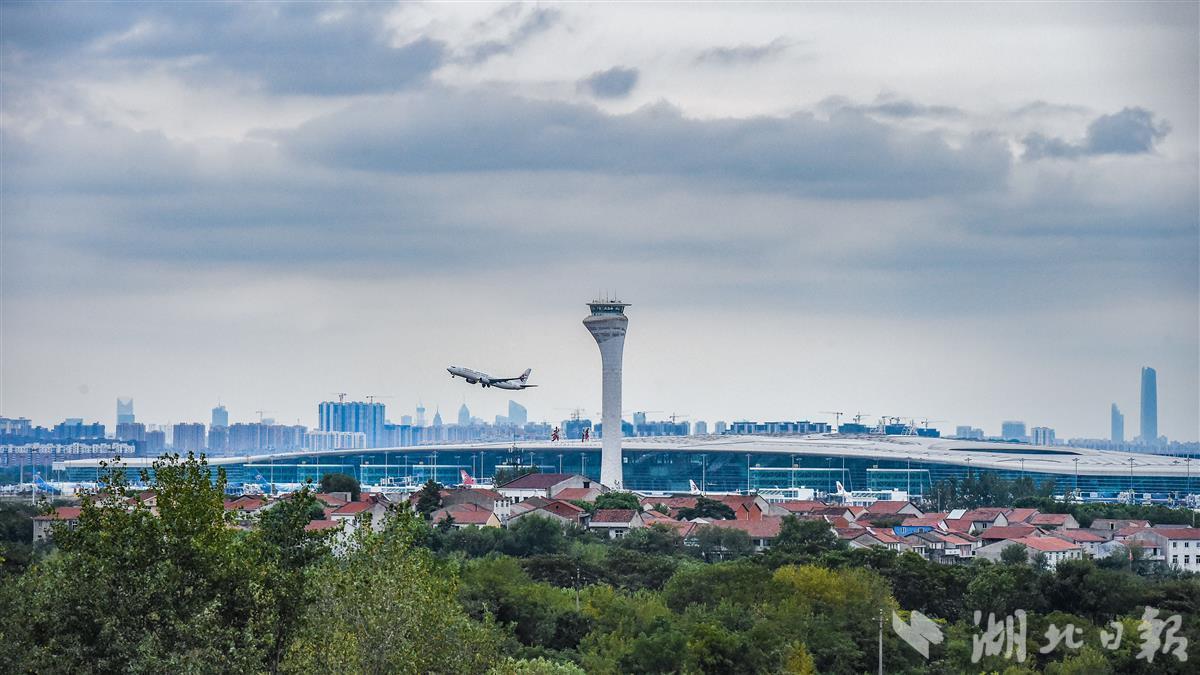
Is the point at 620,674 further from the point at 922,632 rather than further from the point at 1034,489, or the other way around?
the point at 1034,489

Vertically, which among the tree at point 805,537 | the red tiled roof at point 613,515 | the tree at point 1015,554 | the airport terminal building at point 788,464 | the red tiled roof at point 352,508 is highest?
the airport terminal building at point 788,464

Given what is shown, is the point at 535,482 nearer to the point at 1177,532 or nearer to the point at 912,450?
the point at 1177,532

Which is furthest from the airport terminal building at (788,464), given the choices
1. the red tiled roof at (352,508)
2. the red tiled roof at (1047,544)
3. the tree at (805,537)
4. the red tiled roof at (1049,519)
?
the tree at (805,537)

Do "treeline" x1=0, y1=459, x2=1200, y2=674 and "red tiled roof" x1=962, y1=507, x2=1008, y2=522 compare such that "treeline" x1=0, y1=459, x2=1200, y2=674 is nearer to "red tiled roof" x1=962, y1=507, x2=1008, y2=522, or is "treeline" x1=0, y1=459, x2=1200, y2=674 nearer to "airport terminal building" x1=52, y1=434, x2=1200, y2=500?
"red tiled roof" x1=962, y1=507, x2=1008, y2=522

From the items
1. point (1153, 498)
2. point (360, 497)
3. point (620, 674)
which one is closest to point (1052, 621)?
point (620, 674)

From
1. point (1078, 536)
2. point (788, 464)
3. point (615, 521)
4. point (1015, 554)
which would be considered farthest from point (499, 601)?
point (788, 464)

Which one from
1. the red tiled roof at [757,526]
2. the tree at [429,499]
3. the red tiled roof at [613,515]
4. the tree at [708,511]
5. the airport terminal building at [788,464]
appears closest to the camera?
the red tiled roof at [757,526]

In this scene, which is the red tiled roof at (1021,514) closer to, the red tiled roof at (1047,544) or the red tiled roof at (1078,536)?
the red tiled roof at (1078,536)
